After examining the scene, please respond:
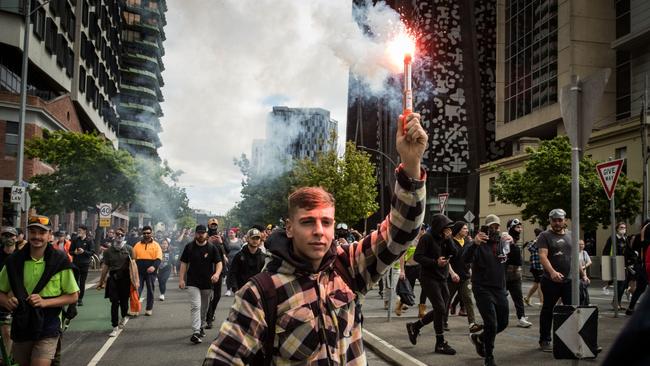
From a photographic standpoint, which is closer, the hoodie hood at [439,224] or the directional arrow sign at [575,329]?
the directional arrow sign at [575,329]

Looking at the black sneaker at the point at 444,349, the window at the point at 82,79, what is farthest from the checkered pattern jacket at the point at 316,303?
the window at the point at 82,79

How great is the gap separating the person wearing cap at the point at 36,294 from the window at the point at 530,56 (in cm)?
3809

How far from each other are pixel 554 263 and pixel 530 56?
37.6 metres

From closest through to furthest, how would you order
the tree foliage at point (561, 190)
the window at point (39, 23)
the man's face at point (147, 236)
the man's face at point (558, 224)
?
1. the man's face at point (558, 224)
2. the man's face at point (147, 236)
3. the tree foliage at point (561, 190)
4. the window at point (39, 23)

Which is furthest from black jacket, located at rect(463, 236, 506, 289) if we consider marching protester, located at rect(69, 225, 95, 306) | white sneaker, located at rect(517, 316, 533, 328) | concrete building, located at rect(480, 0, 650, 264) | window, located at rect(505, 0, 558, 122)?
window, located at rect(505, 0, 558, 122)

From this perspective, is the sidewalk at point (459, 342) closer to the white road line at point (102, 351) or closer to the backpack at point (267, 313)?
the white road line at point (102, 351)

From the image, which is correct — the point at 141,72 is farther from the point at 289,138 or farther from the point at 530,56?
the point at 530,56

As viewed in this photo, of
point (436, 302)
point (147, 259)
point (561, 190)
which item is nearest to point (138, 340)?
point (147, 259)

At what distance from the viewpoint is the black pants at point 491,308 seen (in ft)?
25.0

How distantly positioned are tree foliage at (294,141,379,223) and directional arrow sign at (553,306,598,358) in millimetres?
41099

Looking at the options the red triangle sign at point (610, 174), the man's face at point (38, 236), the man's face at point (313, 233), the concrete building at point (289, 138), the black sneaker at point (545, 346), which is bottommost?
the black sneaker at point (545, 346)

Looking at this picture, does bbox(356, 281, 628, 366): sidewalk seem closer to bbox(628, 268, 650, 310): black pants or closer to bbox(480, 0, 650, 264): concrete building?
bbox(628, 268, 650, 310): black pants

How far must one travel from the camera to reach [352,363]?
95.9 inches

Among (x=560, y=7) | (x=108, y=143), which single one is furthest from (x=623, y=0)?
(x=108, y=143)
